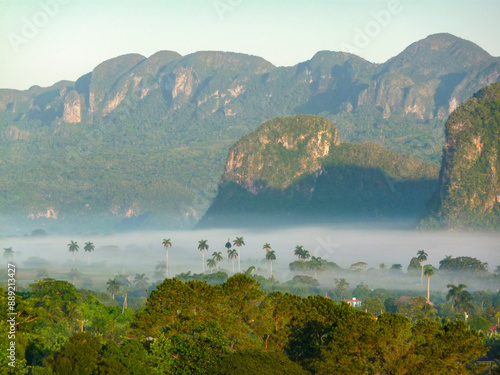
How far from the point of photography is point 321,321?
73375mm

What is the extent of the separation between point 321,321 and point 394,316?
7169 millimetres

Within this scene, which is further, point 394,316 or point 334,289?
point 334,289

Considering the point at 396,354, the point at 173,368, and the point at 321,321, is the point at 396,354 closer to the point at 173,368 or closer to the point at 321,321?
the point at 321,321

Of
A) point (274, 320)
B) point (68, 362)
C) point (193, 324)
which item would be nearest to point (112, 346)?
point (68, 362)

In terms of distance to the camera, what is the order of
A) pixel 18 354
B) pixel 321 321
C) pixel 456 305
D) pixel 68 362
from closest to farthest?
pixel 68 362 < pixel 18 354 < pixel 321 321 < pixel 456 305

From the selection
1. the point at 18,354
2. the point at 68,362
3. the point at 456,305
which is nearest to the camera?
the point at 68,362

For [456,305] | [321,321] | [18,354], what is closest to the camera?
[18,354]

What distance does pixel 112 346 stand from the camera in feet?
215

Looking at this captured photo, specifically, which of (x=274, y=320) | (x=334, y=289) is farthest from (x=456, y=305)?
(x=274, y=320)

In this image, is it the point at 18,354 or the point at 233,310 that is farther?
the point at 233,310

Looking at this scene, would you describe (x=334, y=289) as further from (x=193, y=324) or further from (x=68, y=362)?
(x=68, y=362)

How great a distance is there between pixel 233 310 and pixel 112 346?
1436 cm

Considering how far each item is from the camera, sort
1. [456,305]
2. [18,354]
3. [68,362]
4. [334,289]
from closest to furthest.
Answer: [68,362] < [18,354] < [456,305] < [334,289]

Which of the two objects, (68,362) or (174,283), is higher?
(174,283)
